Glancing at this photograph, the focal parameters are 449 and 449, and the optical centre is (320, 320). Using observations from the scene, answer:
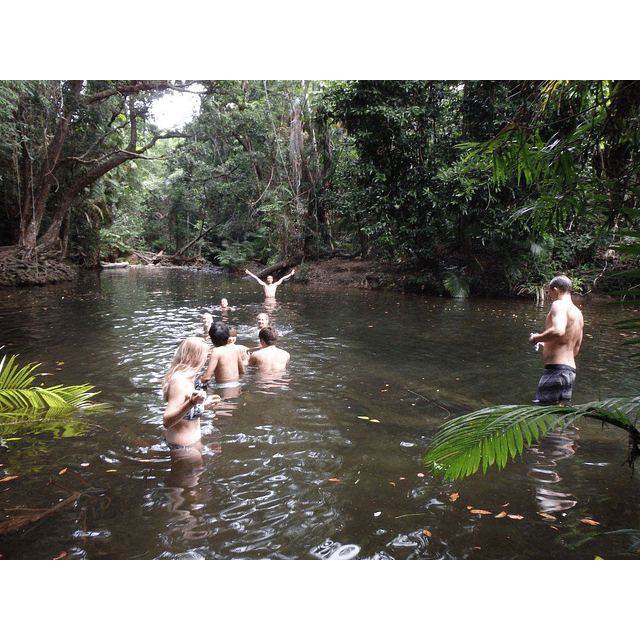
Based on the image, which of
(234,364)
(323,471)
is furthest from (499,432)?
(234,364)

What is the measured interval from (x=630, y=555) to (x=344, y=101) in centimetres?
1832

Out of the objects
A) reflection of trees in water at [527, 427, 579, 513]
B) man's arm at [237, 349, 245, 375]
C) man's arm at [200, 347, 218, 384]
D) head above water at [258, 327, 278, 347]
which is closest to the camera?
reflection of trees in water at [527, 427, 579, 513]

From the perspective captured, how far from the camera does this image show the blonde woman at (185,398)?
4.18m

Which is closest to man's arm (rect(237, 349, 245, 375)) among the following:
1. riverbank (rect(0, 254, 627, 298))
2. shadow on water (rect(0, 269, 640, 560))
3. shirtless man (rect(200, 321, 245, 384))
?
shirtless man (rect(200, 321, 245, 384))

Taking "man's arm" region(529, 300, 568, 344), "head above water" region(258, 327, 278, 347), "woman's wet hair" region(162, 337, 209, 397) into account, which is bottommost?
"head above water" region(258, 327, 278, 347)

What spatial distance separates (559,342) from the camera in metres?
5.66

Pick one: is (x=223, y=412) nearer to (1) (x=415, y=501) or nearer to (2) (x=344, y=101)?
(1) (x=415, y=501)

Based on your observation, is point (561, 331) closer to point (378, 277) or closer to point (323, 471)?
point (323, 471)

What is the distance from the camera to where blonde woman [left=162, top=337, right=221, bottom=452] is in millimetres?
4180

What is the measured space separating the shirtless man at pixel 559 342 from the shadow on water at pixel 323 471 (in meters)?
0.52

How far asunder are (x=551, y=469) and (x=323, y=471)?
211cm

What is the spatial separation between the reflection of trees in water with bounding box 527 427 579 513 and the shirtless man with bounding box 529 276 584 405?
658 mm

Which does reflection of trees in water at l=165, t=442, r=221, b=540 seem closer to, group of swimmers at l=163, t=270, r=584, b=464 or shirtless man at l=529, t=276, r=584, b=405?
group of swimmers at l=163, t=270, r=584, b=464

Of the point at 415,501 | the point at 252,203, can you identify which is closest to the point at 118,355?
the point at 415,501
